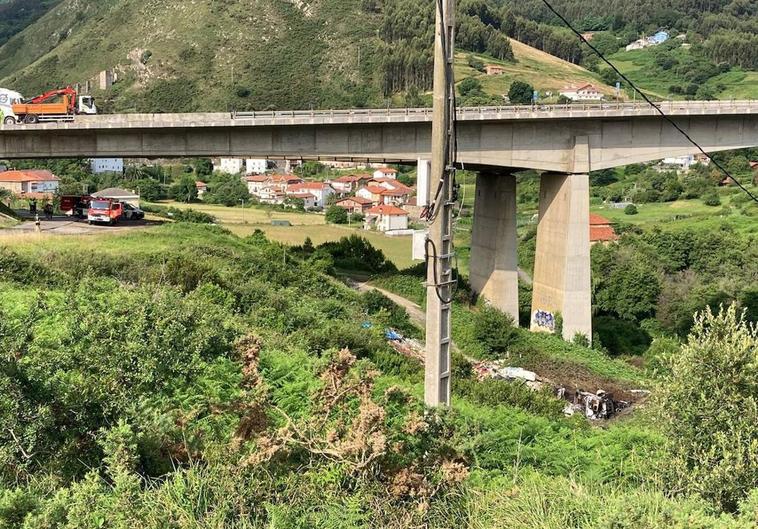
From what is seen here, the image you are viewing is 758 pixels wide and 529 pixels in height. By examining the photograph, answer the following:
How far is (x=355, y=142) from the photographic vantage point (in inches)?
1228

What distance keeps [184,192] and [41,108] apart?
50.6 metres

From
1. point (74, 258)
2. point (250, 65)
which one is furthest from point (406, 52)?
point (74, 258)

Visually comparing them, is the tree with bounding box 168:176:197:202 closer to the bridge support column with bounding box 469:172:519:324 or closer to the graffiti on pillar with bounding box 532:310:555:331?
the bridge support column with bounding box 469:172:519:324

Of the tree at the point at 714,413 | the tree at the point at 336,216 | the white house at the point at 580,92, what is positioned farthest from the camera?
the white house at the point at 580,92

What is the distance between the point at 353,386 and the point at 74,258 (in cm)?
1531

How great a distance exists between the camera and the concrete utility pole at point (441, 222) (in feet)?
29.3

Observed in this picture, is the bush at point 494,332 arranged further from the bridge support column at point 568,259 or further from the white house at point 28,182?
the white house at point 28,182

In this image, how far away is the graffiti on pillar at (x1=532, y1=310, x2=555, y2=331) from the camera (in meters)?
31.3

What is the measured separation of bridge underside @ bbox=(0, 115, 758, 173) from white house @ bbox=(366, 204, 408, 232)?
38.2 m

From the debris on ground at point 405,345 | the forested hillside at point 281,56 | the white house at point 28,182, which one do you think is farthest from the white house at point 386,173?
the debris on ground at point 405,345

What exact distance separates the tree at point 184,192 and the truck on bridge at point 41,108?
4633 cm

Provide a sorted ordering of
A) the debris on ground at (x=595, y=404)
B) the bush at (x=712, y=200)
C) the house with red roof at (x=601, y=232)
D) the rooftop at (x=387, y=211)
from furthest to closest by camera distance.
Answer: the bush at (x=712, y=200) → the rooftop at (x=387, y=211) → the house with red roof at (x=601, y=232) → the debris on ground at (x=595, y=404)

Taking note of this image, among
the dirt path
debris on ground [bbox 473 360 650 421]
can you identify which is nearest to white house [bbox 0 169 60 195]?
the dirt path

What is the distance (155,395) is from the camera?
372 inches
